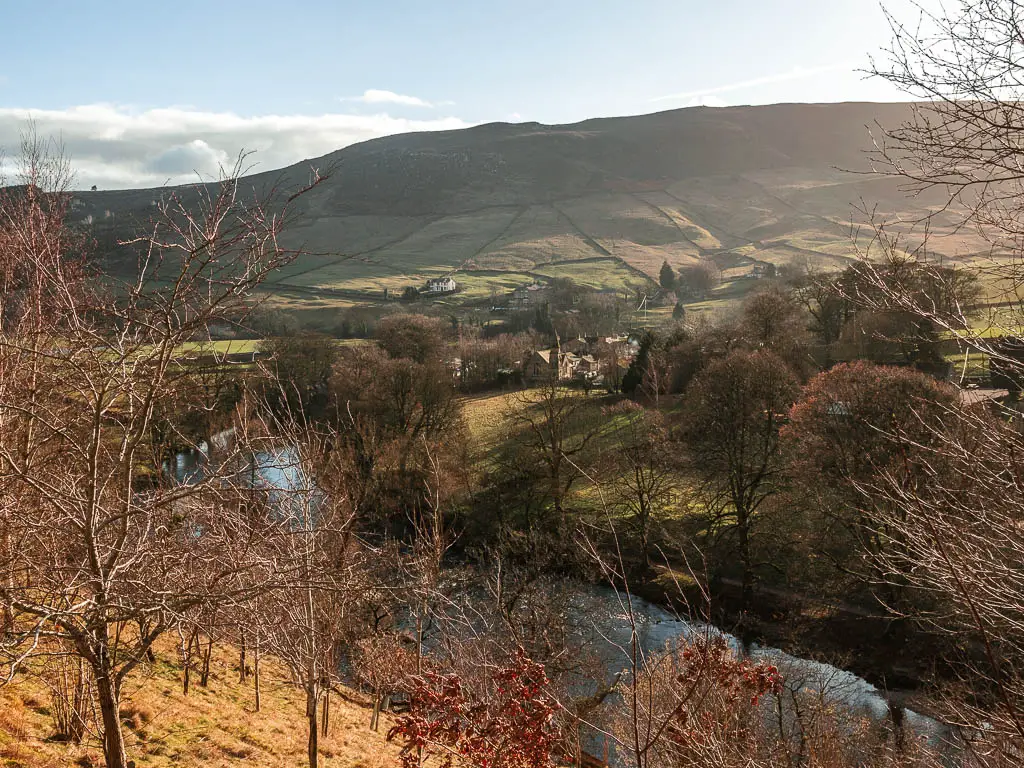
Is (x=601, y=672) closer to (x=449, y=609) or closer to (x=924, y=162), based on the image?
(x=449, y=609)

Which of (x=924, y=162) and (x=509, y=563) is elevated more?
(x=924, y=162)

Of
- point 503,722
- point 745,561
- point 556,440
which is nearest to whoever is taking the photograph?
point 503,722

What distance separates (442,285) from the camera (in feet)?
365

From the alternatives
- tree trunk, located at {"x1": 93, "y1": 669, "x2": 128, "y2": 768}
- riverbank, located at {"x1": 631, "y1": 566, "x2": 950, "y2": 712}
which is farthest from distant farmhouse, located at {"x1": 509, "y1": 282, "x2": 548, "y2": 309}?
tree trunk, located at {"x1": 93, "y1": 669, "x2": 128, "y2": 768}

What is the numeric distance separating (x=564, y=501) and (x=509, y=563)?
5174 millimetres

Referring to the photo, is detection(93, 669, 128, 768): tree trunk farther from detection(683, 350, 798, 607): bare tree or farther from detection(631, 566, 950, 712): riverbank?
detection(683, 350, 798, 607): bare tree

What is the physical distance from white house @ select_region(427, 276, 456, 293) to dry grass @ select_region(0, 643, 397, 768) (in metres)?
96.0

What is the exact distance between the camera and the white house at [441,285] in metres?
110

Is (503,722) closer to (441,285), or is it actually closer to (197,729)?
(197,729)

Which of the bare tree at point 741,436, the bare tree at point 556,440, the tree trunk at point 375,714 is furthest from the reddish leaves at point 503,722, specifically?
the bare tree at point 741,436

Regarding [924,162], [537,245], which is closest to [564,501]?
[924,162]

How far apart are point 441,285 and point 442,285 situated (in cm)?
17

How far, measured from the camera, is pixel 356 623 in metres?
19.3

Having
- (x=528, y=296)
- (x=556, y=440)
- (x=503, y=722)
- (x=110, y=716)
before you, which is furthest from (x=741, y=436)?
(x=528, y=296)
